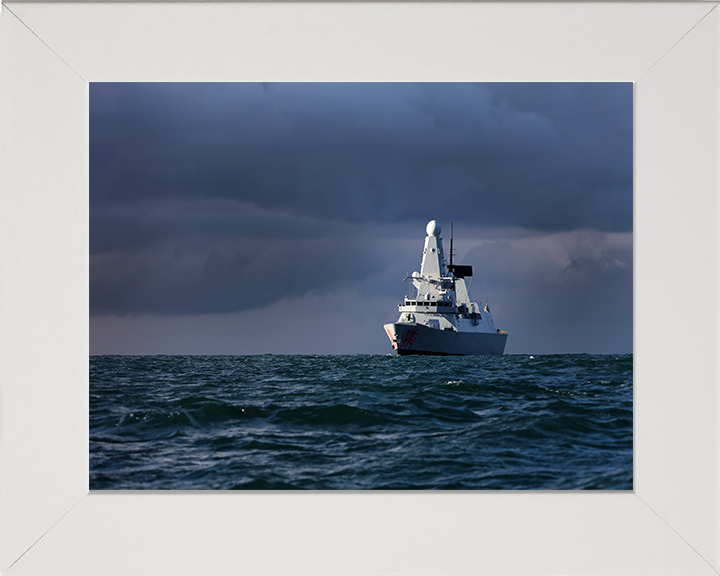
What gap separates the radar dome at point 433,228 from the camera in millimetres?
25672

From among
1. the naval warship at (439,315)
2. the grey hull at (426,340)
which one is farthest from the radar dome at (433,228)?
the grey hull at (426,340)

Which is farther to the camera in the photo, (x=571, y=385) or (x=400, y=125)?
(x=400, y=125)

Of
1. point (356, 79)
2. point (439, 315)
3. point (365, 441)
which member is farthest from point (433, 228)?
point (356, 79)

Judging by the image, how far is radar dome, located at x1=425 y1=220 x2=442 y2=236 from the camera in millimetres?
25672

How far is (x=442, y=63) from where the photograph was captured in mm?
3301

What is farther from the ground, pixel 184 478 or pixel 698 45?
pixel 698 45

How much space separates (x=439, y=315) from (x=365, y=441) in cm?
1890

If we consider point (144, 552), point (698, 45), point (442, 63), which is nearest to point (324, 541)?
point (144, 552)

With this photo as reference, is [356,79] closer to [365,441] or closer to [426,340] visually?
[365,441]

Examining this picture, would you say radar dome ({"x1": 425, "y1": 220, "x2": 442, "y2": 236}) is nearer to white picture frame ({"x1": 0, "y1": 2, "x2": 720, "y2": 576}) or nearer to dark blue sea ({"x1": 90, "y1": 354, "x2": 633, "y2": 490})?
dark blue sea ({"x1": 90, "y1": 354, "x2": 633, "y2": 490})

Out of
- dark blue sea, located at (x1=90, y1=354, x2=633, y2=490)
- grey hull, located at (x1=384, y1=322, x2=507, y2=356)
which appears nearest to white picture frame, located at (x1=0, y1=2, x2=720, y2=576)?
dark blue sea, located at (x1=90, y1=354, x2=633, y2=490)

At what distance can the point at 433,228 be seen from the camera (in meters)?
25.7
